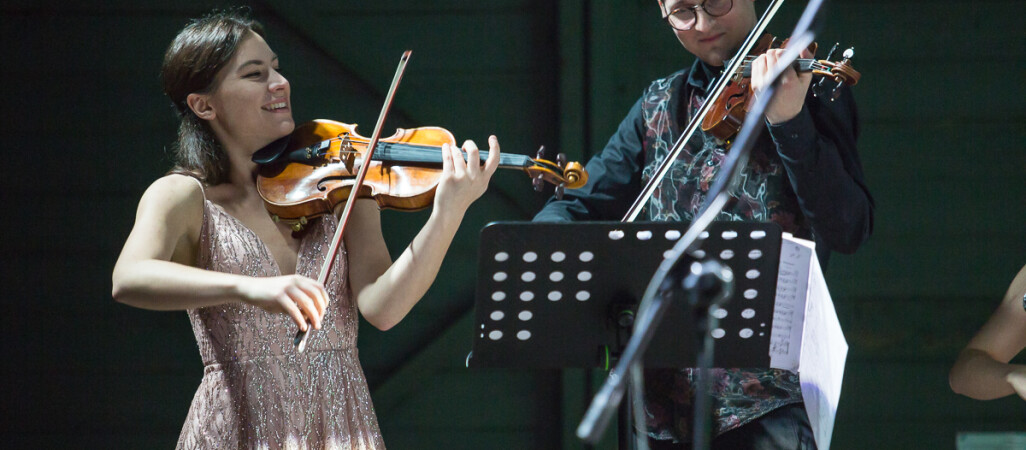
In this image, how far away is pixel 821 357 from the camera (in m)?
1.52

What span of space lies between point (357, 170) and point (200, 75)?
375mm

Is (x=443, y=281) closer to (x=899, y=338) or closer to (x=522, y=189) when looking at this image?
(x=522, y=189)

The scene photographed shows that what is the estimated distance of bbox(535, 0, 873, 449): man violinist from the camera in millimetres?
1622

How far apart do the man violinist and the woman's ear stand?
70 cm

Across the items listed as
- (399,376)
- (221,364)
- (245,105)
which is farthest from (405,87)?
(221,364)

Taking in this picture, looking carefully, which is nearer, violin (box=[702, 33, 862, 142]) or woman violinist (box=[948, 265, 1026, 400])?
violin (box=[702, 33, 862, 142])

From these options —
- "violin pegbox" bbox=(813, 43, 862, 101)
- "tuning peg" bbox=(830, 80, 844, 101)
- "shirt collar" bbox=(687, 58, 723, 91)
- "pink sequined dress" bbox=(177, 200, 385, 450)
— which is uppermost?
"shirt collar" bbox=(687, 58, 723, 91)

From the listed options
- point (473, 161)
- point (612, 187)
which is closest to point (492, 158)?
point (473, 161)

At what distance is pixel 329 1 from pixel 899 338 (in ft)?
7.58

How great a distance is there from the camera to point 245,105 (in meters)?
1.92

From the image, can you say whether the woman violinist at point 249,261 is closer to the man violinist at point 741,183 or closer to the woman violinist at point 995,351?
the man violinist at point 741,183

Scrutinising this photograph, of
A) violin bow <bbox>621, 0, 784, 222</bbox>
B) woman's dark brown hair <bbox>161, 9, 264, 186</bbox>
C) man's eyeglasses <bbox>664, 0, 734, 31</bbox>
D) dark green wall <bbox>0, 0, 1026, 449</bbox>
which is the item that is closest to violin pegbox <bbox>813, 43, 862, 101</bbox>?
violin bow <bbox>621, 0, 784, 222</bbox>

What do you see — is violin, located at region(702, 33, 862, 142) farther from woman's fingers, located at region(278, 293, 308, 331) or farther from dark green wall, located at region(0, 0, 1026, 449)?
dark green wall, located at region(0, 0, 1026, 449)

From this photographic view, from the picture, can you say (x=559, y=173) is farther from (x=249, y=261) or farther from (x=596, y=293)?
(x=249, y=261)
